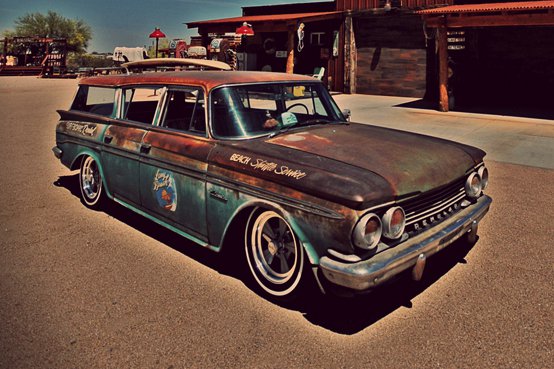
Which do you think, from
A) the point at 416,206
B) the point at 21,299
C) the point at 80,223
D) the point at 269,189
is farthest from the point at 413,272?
the point at 80,223

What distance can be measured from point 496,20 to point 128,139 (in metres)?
12.0

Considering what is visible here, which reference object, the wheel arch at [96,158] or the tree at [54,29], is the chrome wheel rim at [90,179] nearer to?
the wheel arch at [96,158]

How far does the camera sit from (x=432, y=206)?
10.8 feet

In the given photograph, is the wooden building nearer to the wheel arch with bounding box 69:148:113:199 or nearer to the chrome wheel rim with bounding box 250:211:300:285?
the wheel arch with bounding box 69:148:113:199

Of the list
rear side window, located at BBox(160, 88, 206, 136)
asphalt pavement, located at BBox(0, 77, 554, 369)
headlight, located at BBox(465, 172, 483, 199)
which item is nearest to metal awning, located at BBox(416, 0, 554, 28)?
asphalt pavement, located at BBox(0, 77, 554, 369)

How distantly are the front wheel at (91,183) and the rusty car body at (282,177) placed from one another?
1.09 ft

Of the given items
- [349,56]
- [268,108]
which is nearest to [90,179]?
[268,108]

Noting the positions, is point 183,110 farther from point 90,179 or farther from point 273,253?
point 90,179

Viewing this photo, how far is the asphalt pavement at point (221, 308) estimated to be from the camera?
9.03ft

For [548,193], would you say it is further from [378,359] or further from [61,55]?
[61,55]

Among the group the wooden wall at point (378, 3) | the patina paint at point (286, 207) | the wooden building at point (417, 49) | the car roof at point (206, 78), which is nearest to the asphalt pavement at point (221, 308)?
the patina paint at point (286, 207)

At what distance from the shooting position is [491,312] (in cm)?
324

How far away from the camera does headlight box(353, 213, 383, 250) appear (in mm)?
2730

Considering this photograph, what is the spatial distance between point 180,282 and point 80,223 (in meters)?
1.91
